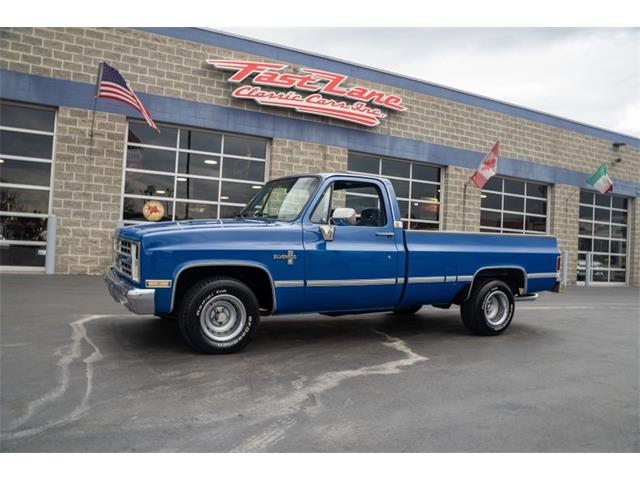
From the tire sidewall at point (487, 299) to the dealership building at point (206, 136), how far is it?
28.6 ft

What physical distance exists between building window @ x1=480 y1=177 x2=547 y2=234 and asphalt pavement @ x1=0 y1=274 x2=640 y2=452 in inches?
509

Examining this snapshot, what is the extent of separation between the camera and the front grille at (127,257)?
5.29 m

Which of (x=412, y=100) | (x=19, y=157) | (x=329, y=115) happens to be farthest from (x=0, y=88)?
(x=412, y=100)

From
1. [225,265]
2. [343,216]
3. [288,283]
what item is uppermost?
[343,216]

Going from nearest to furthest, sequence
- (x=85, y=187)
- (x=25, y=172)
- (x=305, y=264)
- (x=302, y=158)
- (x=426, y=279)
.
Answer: (x=305, y=264) < (x=426, y=279) < (x=25, y=172) < (x=85, y=187) < (x=302, y=158)

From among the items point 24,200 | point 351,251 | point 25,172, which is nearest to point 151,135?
point 25,172

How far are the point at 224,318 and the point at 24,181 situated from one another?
10315 mm

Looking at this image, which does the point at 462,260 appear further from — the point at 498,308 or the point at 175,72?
the point at 175,72

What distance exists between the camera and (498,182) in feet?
68.2

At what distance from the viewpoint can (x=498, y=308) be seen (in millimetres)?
7512

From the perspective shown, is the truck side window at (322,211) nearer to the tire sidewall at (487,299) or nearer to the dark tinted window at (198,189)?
the tire sidewall at (487,299)

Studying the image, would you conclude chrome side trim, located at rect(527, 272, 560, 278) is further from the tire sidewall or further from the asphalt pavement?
the asphalt pavement

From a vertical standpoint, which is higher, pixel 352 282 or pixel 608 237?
pixel 608 237
